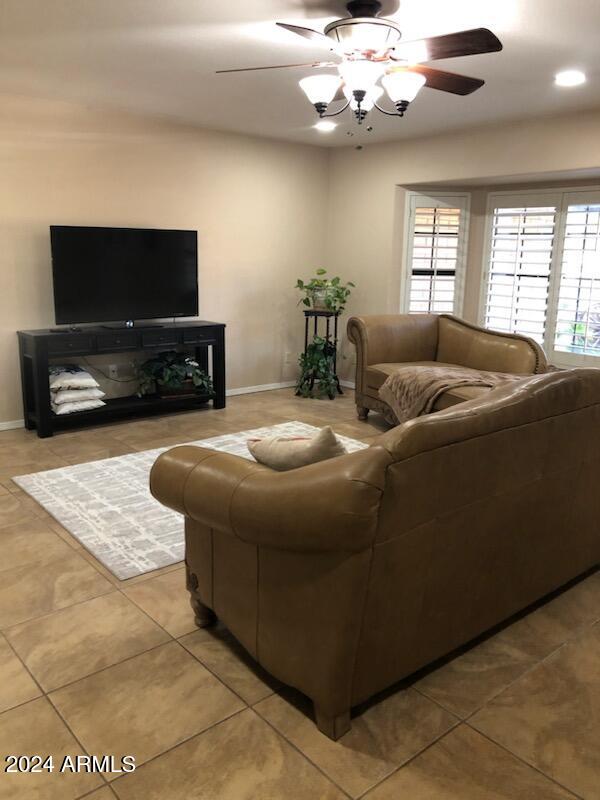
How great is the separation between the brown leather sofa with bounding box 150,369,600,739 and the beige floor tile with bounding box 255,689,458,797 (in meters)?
0.06

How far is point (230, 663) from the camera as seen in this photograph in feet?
7.37

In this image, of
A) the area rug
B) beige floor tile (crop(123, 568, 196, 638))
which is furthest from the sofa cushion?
beige floor tile (crop(123, 568, 196, 638))

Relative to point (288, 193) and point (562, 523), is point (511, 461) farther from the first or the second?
point (288, 193)

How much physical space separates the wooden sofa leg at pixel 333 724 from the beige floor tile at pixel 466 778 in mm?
197

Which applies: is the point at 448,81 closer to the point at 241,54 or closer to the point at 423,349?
the point at 241,54

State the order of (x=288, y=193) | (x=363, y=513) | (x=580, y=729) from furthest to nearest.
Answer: (x=288, y=193)
(x=580, y=729)
(x=363, y=513)

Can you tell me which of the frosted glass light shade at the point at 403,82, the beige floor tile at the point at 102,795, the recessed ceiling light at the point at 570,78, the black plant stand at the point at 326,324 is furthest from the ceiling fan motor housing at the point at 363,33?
the black plant stand at the point at 326,324

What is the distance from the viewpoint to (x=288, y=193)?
6594mm

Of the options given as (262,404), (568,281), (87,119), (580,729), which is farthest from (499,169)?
(580,729)

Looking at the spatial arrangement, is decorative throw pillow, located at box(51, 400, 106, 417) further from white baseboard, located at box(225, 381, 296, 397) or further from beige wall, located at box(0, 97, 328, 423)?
white baseboard, located at box(225, 381, 296, 397)

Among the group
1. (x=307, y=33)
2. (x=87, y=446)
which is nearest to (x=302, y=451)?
(x=307, y=33)

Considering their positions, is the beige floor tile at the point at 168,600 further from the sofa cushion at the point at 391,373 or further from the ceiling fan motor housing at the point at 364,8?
the ceiling fan motor housing at the point at 364,8

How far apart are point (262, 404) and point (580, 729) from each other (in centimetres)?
451

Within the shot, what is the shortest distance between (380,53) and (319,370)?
12.0 feet
